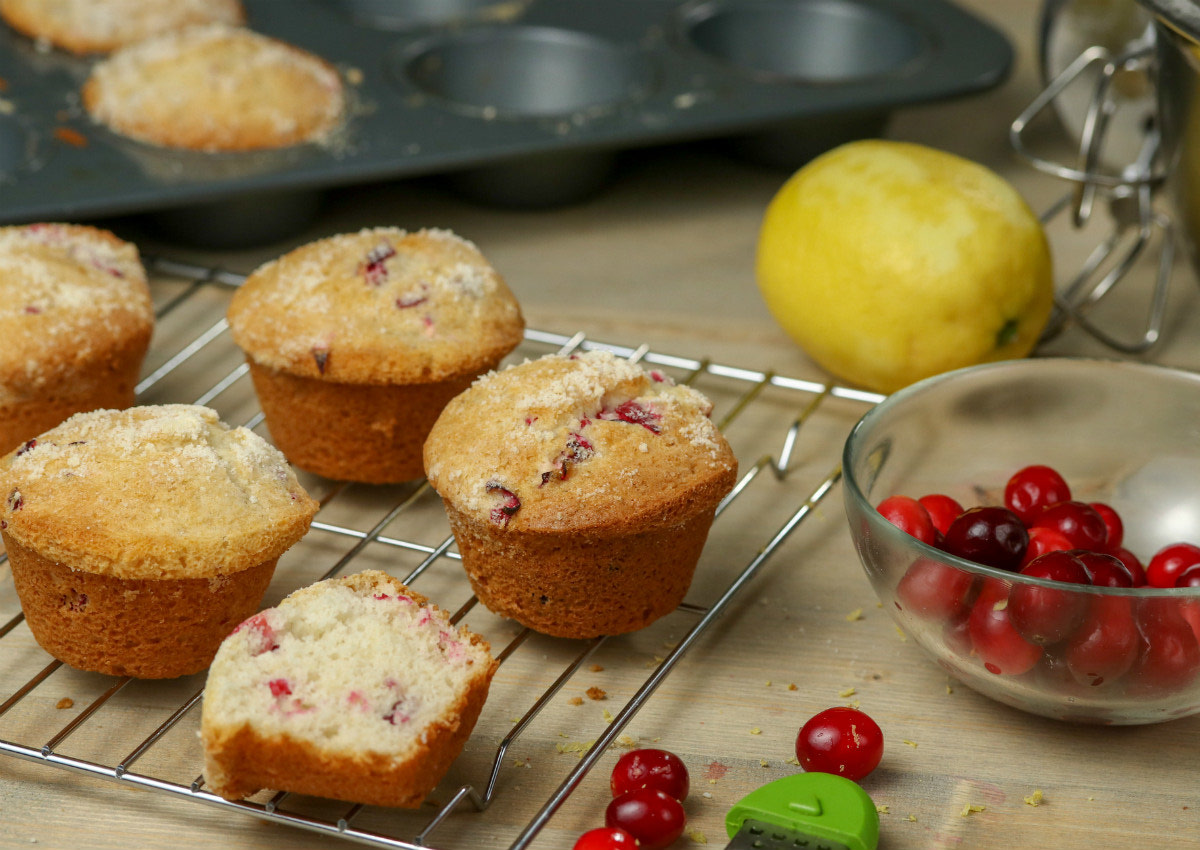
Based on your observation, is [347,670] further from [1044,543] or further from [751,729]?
[1044,543]

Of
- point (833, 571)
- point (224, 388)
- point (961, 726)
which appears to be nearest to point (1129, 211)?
point (833, 571)

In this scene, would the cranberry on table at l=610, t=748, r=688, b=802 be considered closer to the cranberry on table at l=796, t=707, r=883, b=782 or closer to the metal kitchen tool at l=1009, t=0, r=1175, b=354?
the cranberry on table at l=796, t=707, r=883, b=782

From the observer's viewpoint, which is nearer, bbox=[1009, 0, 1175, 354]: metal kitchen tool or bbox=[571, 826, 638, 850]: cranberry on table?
bbox=[571, 826, 638, 850]: cranberry on table

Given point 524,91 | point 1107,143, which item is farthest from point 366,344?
point 1107,143

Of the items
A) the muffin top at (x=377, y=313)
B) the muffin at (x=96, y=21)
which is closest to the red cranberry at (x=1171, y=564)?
the muffin top at (x=377, y=313)

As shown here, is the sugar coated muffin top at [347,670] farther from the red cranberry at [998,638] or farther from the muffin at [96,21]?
the muffin at [96,21]

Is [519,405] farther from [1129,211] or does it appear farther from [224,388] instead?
[1129,211]

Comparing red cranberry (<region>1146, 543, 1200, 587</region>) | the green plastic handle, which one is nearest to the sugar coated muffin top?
the green plastic handle
